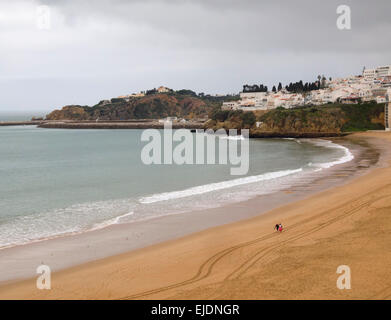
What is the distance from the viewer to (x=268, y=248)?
1332 cm

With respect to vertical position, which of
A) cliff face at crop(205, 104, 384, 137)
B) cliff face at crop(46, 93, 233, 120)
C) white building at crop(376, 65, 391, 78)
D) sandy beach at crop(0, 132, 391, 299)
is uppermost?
white building at crop(376, 65, 391, 78)

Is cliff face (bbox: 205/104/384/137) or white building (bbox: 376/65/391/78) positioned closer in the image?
cliff face (bbox: 205/104/384/137)

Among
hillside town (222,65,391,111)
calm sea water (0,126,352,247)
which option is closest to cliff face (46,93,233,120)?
hillside town (222,65,391,111)

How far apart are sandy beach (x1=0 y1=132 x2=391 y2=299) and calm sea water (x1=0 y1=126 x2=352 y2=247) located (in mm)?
4576

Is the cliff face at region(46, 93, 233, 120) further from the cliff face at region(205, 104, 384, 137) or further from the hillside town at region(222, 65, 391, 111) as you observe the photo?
the cliff face at region(205, 104, 384, 137)

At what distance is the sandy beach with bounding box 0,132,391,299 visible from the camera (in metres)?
9.79

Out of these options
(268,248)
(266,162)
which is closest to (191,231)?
(268,248)

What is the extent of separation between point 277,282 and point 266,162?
2956 centimetres

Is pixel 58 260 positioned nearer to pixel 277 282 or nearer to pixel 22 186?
pixel 277 282

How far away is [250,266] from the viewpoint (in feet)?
38.2

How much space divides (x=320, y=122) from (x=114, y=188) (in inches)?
2202

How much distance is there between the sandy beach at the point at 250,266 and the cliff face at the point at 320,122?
58.7 m

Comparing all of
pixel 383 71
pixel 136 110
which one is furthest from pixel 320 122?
pixel 136 110

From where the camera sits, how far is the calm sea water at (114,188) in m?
18.6
